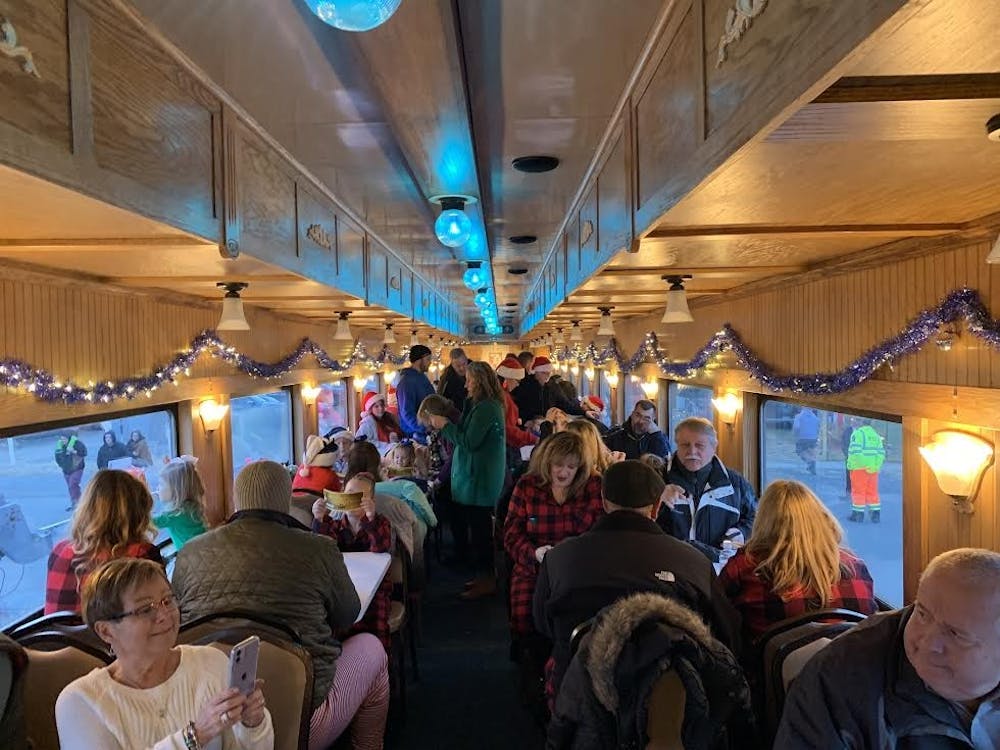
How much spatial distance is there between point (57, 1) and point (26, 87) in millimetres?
241

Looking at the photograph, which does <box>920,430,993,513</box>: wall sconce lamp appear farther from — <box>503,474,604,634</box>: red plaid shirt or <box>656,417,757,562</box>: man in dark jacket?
<box>503,474,604,634</box>: red plaid shirt

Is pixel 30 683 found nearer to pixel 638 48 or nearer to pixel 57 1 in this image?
pixel 57 1

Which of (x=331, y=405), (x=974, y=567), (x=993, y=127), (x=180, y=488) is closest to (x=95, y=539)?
(x=180, y=488)

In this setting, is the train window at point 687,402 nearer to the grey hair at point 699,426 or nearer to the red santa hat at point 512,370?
the red santa hat at point 512,370

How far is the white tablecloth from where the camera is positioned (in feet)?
9.98

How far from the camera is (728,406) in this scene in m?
5.49

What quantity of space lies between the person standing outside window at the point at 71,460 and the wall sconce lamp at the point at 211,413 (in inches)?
51.1

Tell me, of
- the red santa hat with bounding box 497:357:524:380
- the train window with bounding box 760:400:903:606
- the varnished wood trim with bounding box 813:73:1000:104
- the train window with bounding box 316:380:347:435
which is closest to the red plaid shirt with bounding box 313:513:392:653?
the train window with bounding box 760:400:903:606

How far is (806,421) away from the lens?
454 cm

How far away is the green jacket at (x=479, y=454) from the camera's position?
478cm

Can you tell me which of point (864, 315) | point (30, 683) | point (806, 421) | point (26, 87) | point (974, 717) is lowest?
point (30, 683)

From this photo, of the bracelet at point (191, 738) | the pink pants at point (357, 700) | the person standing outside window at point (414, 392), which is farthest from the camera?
the person standing outside window at point (414, 392)

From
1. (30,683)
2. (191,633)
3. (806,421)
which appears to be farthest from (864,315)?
(30,683)

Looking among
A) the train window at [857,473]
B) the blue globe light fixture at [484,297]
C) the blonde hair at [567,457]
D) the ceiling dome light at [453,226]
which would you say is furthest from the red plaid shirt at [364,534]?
the blue globe light fixture at [484,297]
